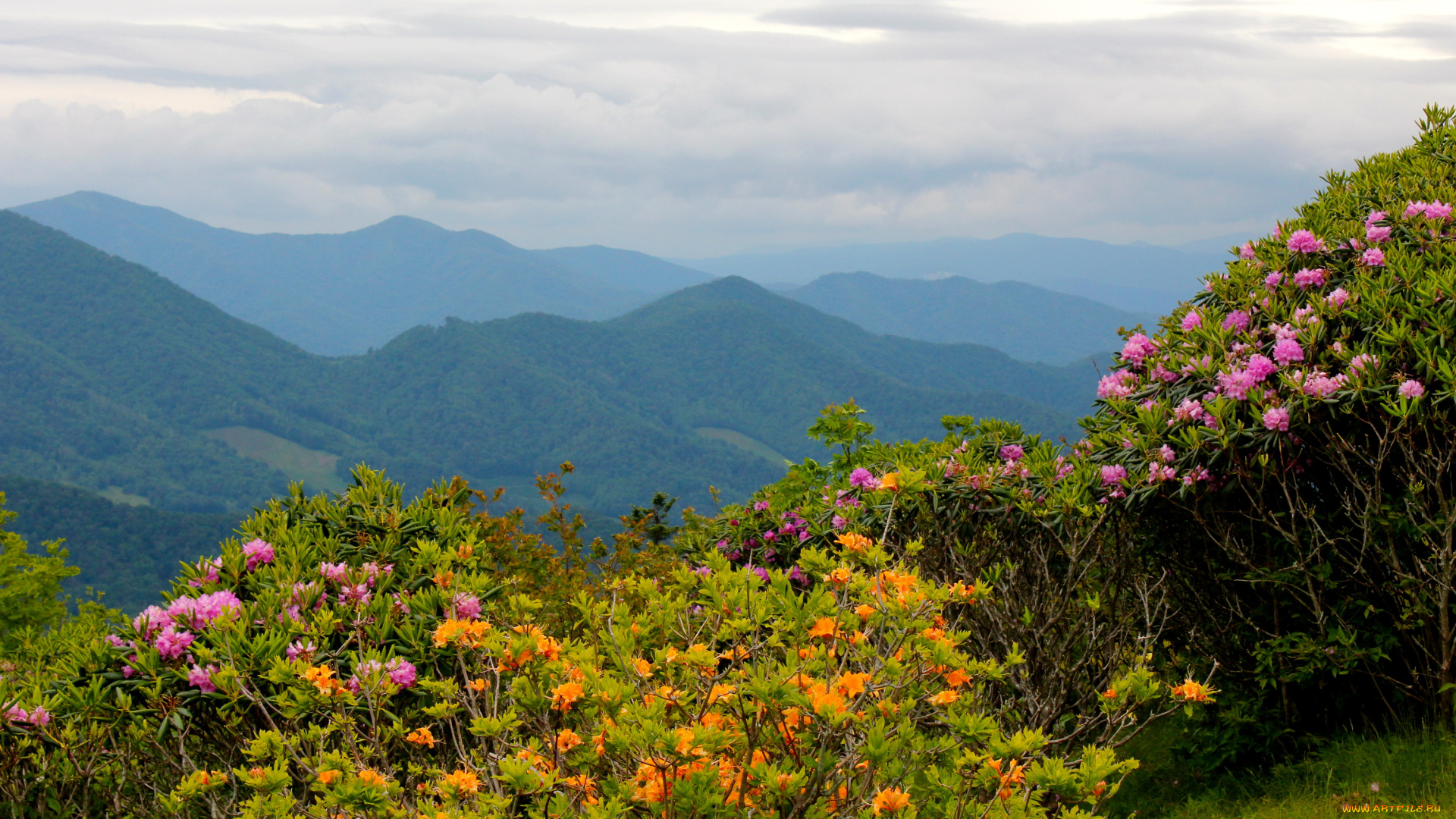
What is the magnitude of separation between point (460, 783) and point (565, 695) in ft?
1.22

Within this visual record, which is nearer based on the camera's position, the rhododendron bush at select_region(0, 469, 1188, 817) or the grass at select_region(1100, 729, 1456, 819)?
the rhododendron bush at select_region(0, 469, 1188, 817)

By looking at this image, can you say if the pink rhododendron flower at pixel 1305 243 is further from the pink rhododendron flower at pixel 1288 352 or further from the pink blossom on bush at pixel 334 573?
the pink blossom on bush at pixel 334 573

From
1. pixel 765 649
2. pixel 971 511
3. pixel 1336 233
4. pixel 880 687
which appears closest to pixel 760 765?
pixel 880 687

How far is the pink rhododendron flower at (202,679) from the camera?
3.69 metres

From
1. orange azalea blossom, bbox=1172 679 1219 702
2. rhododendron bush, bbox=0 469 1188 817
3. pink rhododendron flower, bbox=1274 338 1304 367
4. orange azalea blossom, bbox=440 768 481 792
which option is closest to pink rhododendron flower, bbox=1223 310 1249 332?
pink rhododendron flower, bbox=1274 338 1304 367

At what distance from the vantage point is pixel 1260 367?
462cm

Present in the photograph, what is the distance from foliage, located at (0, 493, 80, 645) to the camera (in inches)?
619

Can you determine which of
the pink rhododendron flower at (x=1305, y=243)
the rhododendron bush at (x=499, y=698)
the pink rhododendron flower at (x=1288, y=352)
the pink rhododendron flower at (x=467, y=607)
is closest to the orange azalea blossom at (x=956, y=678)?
the rhododendron bush at (x=499, y=698)

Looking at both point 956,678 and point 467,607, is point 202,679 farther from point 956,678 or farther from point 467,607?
point 956,678

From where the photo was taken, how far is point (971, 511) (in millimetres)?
5301

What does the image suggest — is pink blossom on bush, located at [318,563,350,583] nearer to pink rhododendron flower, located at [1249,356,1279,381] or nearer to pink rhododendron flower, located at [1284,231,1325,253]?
pink rhododendron flower, located at [1249,356,1279,381]

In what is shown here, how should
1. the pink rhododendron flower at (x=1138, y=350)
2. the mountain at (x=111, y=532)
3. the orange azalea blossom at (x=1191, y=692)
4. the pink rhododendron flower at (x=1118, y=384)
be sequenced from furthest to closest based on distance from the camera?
the mountain at (x=111, y=532) < the pink rhododendron flower at (x=1138, y=350) < the pink rhododendron flower at (x=1118, y=384) < the orange azalea blossom at (x=1191, y=692)

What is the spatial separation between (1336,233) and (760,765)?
191 inches

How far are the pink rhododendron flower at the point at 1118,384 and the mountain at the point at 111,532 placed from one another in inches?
3721
